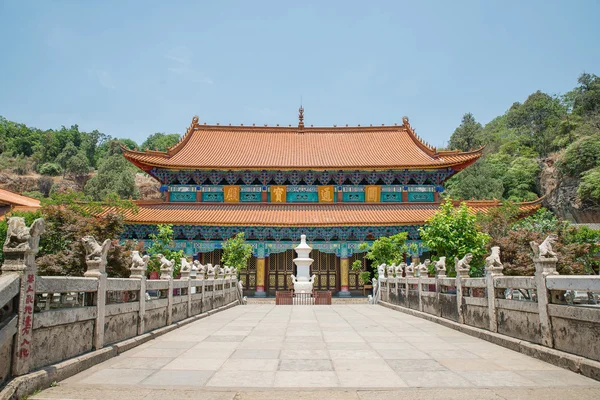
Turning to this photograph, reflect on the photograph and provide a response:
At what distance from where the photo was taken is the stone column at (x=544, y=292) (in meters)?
6.58

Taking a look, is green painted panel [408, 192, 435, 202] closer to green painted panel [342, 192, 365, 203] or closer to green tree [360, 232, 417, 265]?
green painted panel [342, 192, 365, 203]

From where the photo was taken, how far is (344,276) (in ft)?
85.5

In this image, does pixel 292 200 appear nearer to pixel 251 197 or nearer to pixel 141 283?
pixel 251 197

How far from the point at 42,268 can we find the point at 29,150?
74.4 meters

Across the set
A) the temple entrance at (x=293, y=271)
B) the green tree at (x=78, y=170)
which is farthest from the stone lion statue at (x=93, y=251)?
the green tree at (x=78, y=170)

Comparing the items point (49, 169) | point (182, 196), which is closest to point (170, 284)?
point (182, 196)

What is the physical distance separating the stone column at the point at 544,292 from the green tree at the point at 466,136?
62180 mm

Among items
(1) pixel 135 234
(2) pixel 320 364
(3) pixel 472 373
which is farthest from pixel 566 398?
(1) pixel 135 234

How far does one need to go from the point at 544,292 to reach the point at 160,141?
322ft

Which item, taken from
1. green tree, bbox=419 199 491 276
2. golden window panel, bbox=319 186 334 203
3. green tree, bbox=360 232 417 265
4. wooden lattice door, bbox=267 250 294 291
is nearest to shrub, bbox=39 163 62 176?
wooden lattice door, bbox=267 250 294 291

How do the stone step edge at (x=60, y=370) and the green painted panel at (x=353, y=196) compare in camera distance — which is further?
the green painted panel at (x=353, y=196)

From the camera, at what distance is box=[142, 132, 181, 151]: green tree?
95100 mm

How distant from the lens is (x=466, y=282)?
32.8 feet

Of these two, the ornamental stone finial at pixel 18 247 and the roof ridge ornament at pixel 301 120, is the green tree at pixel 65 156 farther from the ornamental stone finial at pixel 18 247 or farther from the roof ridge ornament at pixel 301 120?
the ornamental stone finial at pixel 18 247
